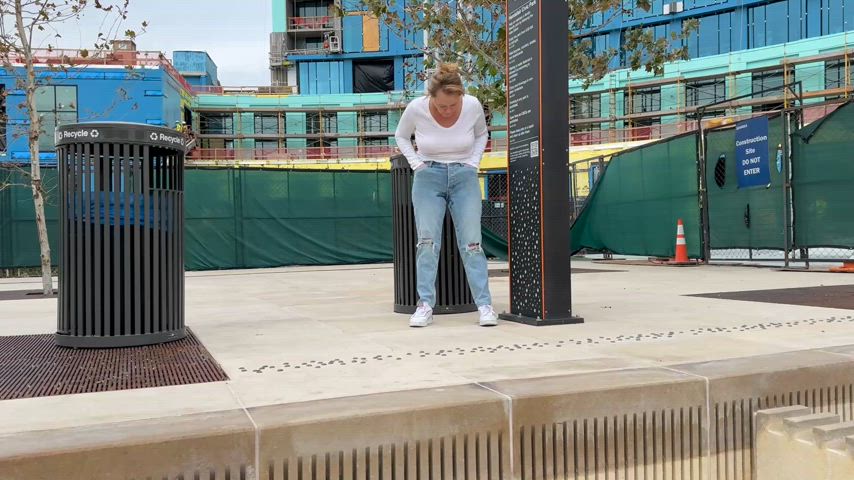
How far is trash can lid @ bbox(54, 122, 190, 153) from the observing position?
4.10 meters

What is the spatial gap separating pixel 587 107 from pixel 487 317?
49643mm

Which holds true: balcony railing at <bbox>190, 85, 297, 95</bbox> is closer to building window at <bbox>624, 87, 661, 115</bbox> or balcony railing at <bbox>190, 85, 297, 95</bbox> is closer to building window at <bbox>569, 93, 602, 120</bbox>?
building window at <bbox>569, 93, 602, 120</bbox>

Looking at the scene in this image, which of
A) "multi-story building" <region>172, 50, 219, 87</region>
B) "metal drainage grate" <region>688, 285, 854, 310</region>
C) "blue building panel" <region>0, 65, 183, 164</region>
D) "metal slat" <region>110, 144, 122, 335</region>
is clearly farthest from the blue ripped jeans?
"multi-story building" <region>172, 50, 219, 87</region>

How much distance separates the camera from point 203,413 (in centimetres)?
238

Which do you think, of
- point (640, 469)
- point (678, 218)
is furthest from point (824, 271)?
point (640, 469)

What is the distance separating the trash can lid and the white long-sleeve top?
1607 millimetres

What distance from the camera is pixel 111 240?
406cm

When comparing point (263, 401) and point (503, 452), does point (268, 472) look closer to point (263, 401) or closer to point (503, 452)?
point (263, 401)

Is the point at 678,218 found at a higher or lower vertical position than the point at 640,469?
higher

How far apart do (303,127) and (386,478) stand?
193ft

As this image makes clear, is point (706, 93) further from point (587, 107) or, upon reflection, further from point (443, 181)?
point (443, 181)

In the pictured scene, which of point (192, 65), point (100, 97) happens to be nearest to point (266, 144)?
point (192, 65)

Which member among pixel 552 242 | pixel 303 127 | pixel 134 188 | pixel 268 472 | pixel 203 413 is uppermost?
pixel 303 127

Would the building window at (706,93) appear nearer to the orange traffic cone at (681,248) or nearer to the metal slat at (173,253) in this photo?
the orange traffic cone at (681,248)
